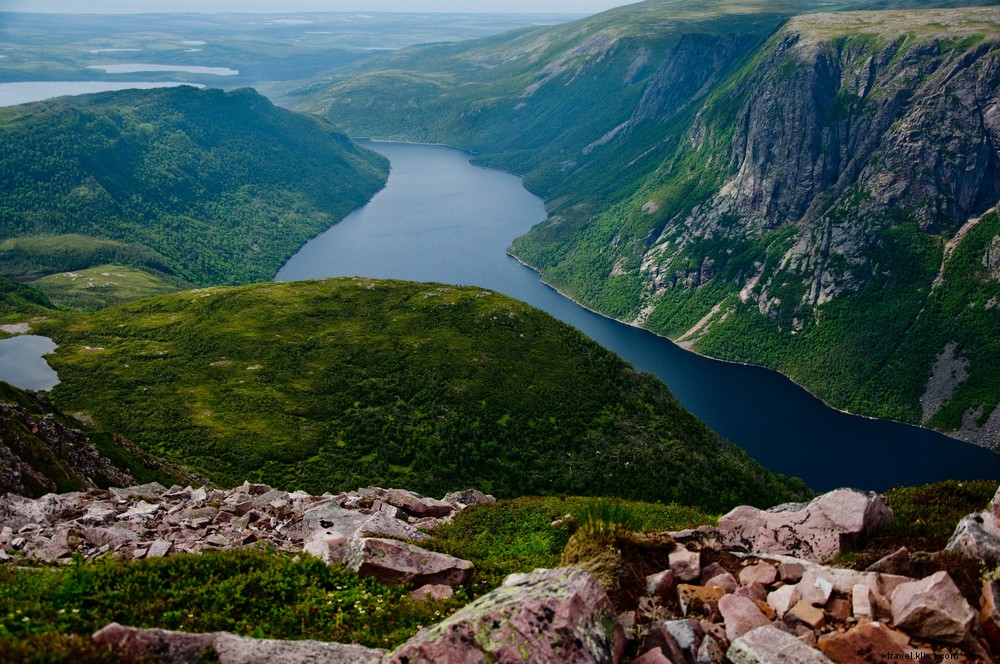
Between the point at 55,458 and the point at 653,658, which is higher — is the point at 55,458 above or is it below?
below

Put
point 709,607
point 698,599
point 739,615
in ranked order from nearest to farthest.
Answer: point 739,615 < point 709,607 < point 698,599

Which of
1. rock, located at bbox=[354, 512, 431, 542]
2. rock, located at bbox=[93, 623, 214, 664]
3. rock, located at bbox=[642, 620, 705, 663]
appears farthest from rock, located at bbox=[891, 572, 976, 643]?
rock, located at bbox=[354, 512, 431, 542]

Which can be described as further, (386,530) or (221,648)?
(386,530)

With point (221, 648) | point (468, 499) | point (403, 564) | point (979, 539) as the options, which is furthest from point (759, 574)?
point (468, 499)

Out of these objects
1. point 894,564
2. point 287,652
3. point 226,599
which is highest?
point 894,564

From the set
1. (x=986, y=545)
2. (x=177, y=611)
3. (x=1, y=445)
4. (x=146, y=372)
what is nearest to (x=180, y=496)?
(x=1, y=445)

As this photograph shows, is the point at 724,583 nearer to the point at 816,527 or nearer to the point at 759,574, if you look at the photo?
the point at 759,574
